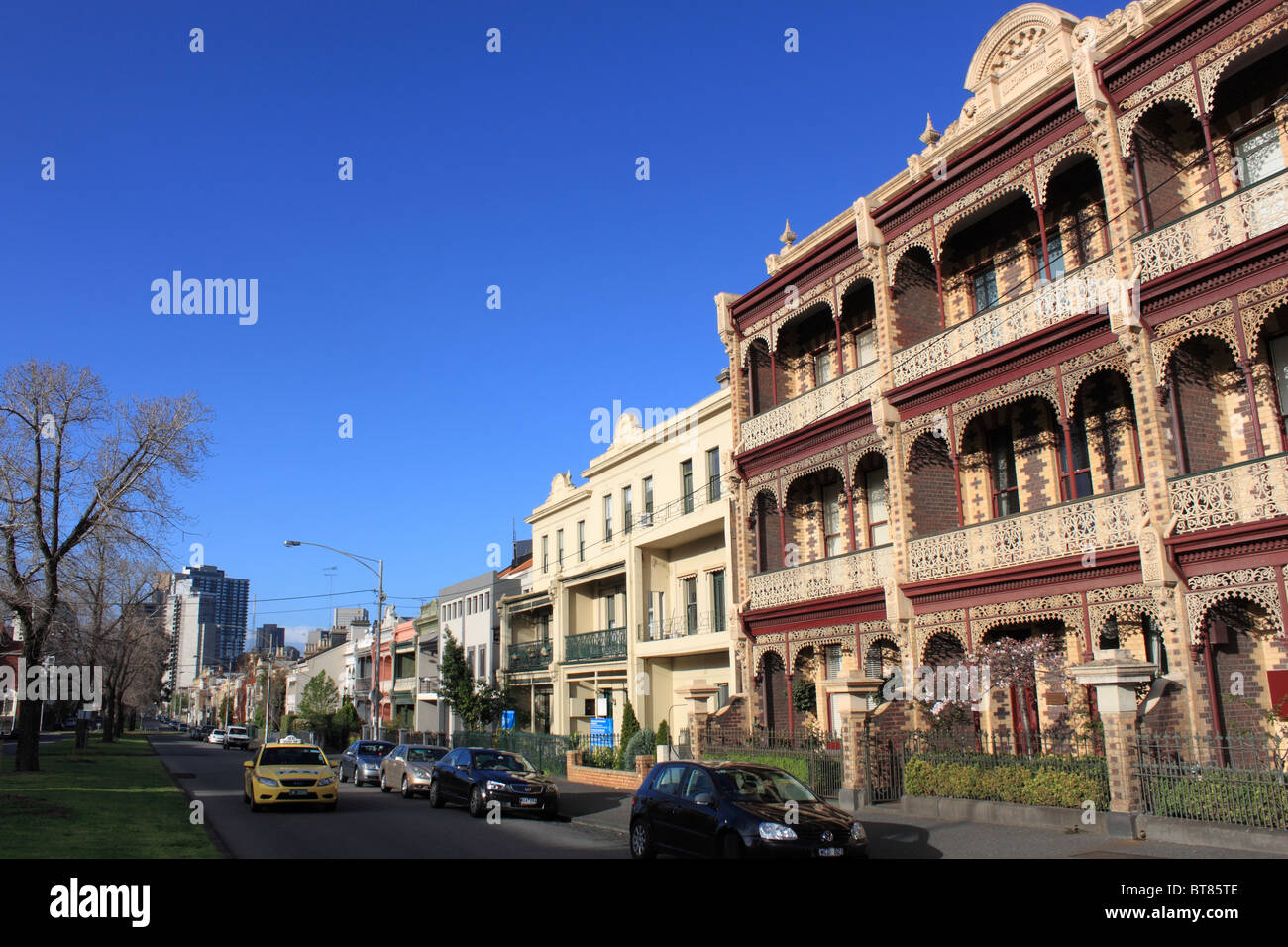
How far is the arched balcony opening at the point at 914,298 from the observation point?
22.3 metres

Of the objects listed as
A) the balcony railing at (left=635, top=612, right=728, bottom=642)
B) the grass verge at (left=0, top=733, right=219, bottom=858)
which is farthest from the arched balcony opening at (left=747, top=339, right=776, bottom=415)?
the grass verge at (left=0, top=733, right=219, bottom=858)

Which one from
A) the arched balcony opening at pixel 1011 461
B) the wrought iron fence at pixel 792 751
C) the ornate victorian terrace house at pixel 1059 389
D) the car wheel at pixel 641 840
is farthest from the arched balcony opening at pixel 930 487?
the car wheel at pixel 641 840

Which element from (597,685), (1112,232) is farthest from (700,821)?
(597,685)

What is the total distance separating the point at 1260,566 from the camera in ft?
48.2

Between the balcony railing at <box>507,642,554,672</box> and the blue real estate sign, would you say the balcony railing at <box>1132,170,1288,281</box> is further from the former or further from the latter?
the balcony railing at <box>507,642,554,672</box>

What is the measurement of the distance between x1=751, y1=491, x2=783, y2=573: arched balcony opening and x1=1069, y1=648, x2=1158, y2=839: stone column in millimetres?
12850

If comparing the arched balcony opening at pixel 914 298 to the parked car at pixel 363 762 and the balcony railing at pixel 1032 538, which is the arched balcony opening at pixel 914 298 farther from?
the parked car at pixel 363 762

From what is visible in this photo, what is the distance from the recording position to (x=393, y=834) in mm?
16562

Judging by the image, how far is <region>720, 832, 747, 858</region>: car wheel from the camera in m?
11.4

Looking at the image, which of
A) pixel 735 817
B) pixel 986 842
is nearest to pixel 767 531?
pixel 986 842
